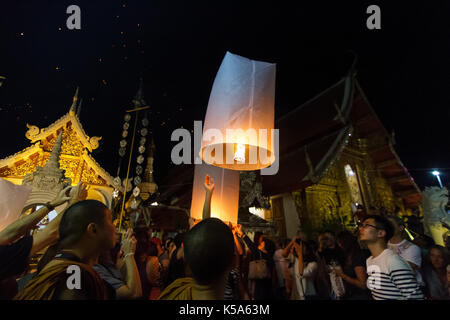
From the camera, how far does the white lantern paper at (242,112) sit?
221 cm

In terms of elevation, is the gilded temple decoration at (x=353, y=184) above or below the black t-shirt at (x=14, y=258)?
above

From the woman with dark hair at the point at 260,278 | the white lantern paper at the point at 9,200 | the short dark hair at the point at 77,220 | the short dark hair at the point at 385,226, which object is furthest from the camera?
the woman with dark hair at the point at 260,278

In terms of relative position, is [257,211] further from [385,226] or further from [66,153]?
[66,153]

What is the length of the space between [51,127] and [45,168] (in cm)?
188

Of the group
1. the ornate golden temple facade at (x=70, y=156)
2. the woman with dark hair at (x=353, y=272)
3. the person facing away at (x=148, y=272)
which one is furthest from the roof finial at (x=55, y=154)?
the woman with dark hair at (x=353, y=272)

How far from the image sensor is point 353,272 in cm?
294

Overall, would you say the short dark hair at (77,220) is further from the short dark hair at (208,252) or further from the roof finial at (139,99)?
the roof finial at (139,99)

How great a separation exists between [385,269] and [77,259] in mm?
2430

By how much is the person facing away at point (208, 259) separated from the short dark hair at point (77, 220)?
68 cm

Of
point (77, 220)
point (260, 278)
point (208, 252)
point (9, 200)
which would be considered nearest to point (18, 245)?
point (77, 220)

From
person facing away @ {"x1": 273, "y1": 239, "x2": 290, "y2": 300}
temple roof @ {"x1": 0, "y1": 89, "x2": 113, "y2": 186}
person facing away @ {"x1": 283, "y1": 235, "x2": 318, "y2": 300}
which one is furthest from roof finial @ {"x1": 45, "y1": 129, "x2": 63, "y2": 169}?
person facing away @ {"x1": 283, "y1": 235, "x2": 318, "y2": 300}

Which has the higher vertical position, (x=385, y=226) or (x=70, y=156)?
(x=70, y=156)
